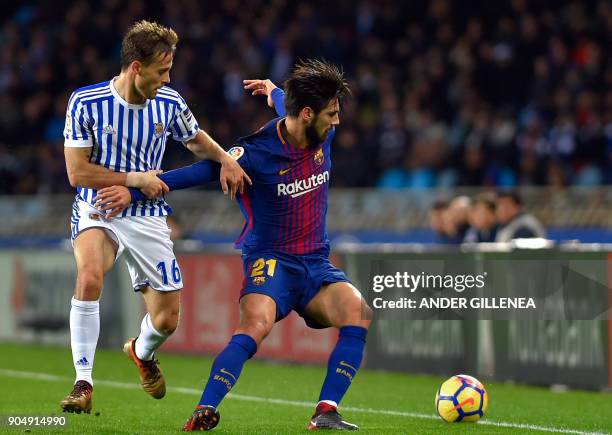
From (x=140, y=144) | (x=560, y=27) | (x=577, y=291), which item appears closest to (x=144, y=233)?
(x=140, y=144)

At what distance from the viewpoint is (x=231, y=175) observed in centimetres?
670

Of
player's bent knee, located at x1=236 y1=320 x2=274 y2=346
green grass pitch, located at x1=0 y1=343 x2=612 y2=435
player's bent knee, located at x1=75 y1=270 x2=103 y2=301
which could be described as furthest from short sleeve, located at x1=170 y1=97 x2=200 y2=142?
green grass pitch, located at x1=0 y1=343 x2=612 y2=435

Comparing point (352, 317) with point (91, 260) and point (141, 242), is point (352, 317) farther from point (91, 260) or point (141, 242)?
point (91, 260)

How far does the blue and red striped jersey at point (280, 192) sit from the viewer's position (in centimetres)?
687

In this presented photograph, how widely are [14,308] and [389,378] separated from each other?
663cm

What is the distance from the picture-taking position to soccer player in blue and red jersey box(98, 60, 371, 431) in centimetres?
671

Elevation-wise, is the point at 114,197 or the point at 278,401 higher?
the point at 114,197

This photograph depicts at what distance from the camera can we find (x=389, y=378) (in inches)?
444

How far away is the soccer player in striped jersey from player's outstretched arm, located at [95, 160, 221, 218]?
6 centimetres

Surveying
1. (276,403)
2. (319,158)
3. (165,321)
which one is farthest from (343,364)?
(276,403)

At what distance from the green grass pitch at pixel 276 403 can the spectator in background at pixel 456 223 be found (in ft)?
6.49

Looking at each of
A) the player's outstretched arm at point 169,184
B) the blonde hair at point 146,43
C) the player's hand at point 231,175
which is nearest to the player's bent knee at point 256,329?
the player's hand at point 231,175

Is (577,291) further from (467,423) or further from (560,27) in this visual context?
(560,27)

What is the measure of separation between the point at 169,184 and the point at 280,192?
0.61 metres
